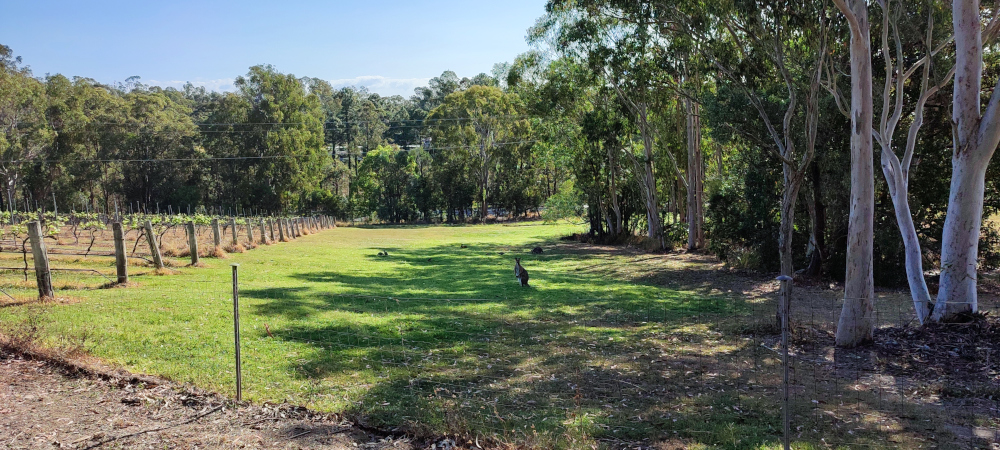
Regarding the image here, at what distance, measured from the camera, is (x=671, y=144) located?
2891cm

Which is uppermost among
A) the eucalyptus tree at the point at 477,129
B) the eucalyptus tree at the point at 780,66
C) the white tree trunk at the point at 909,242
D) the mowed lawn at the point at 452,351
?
the eucalyptus tree at the point at 477,129

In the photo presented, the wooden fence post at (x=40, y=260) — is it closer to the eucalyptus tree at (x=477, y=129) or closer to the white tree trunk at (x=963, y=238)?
the white tree trunk at (x=963, y=238)

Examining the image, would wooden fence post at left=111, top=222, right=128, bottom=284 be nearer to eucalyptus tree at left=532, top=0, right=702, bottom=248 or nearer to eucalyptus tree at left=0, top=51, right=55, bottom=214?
eucalyptus tree at left=532, top=0, right=702, bottom=248

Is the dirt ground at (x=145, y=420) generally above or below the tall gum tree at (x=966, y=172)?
below

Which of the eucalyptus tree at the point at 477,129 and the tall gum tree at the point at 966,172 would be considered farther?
the eucalyptus tree at the point at 477,129

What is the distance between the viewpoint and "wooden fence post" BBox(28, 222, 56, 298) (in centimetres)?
1047

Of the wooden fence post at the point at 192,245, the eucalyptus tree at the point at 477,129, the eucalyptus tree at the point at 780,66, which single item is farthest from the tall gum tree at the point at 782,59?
the eucalyptus tree at the point at 477,129

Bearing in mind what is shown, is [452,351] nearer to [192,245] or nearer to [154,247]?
[154,247]

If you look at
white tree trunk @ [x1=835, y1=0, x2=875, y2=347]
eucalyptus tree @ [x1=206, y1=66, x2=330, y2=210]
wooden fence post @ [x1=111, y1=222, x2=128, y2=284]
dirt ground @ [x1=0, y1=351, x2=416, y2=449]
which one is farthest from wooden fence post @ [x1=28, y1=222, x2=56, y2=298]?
eucalyptus tree @ [x1=206, y1=66, x2=330, y2=210]

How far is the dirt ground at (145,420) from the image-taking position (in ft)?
17.5

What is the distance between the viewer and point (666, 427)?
19.2ft

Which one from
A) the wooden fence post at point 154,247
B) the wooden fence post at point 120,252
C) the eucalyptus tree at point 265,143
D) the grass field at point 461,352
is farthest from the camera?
the eucalyptus tree at point 265,143

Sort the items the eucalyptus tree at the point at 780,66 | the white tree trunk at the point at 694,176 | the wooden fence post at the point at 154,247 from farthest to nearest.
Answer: the white tree trunk at the point at 694,176
the wooden fence post at the point at 154,247
the eucalyptus tree at the point at 780,66

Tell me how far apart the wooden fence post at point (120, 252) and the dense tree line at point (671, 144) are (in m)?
12.3
